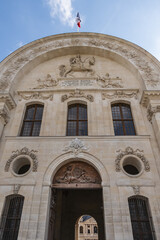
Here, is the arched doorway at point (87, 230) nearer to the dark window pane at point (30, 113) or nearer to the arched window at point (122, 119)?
the dark window pane at point (30, 113)

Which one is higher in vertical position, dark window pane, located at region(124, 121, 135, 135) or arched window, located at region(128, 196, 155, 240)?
dark window pane, located at region(124, 121, 135, 135)

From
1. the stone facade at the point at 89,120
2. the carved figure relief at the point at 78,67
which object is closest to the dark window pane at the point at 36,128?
the stone facade at the point at 89,120

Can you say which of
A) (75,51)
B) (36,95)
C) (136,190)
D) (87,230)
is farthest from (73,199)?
(87,230)

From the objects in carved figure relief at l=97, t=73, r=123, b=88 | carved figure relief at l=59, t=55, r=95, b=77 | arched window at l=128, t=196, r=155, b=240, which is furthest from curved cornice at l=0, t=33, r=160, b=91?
arched window at l=128, t=196, r=155, b=240

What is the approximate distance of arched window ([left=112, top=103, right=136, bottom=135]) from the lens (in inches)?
448

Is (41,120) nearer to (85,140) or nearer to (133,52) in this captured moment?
(85,140)

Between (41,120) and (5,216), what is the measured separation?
6.19 m

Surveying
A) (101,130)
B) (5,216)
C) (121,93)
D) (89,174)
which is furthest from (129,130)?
(5,216)

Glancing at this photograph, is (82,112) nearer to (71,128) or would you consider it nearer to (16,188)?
(71,128)

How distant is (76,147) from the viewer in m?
10.0

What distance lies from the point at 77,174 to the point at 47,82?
26.2 ft

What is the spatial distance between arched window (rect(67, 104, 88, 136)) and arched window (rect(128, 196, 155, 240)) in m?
4.95

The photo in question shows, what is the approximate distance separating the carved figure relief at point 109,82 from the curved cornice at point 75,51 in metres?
1.77

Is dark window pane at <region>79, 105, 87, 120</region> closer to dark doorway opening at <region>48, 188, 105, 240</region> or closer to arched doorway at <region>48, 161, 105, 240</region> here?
arched doorway at <region>48, 161, 105, 240</region>
